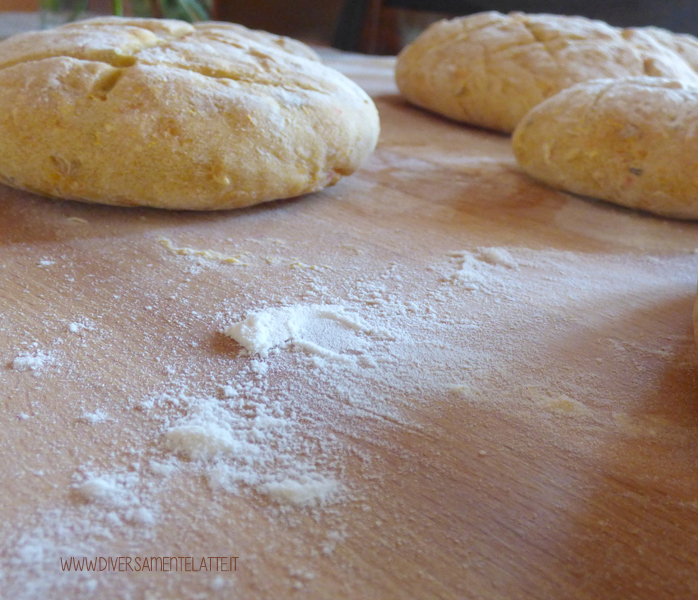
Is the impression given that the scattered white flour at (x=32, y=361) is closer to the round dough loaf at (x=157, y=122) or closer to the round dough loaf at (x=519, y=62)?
the round dough loaf at (x=157, y=122)

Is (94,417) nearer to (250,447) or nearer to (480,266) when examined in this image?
(250,447)

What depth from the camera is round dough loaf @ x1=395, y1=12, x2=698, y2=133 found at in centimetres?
197

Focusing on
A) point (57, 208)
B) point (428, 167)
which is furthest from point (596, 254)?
point (57, 208)

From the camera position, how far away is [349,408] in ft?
2.52

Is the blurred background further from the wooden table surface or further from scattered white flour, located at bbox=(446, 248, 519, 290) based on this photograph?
scattered white flour, located at bbox=(446, 248, 519, 290)

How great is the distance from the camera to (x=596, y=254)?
1.26 metres

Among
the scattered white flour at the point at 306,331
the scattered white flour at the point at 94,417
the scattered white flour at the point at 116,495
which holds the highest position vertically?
the scattered white flour at the point at 306,331

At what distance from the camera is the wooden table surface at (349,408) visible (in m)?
0.58

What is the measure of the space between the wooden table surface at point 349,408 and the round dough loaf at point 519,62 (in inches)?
34.1

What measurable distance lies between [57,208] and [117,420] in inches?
27.0

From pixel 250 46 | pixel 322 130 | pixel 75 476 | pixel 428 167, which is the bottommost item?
pixel 75 476

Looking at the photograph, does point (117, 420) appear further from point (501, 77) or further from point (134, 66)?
point (501, 77)

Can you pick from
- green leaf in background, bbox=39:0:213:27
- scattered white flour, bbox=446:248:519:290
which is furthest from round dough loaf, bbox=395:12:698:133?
green leaf in background, bbox=39:0:213:27

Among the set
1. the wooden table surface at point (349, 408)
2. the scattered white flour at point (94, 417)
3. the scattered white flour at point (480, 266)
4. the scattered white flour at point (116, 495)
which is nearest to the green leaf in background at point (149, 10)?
the wooden table surface at point (349, 408)
